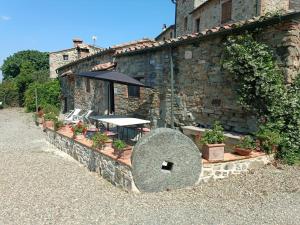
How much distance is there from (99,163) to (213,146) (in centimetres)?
270

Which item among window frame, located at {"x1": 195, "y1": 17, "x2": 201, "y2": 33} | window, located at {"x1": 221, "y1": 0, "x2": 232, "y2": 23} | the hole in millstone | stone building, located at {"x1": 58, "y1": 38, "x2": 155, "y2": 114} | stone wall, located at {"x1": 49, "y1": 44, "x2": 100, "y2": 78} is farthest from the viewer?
stone wall, located at {"x1": 49, "y1": 44, "x2": 100, "y2": 78}

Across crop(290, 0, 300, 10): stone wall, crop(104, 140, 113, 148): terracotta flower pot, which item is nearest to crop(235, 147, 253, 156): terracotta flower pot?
crop(104, 140, 113, 148): terracotta flower pot

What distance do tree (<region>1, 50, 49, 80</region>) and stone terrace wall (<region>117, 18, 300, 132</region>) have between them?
45.3m

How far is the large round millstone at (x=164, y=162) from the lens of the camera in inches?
220

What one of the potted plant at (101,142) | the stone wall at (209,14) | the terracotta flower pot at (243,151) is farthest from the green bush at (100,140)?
the stone wall at (209,14)

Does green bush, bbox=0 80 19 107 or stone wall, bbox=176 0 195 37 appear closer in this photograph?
stone wall, bbox=176 0 195 37

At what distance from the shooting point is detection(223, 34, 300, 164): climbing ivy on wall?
6809 mm

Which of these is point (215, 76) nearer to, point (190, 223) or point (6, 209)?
point (190, 223)

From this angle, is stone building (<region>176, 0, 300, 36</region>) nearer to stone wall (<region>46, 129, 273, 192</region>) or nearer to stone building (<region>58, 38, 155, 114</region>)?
stone building (<region>58, 38, 155, 114</region>)

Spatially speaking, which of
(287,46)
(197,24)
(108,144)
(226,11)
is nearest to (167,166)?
(108,144)

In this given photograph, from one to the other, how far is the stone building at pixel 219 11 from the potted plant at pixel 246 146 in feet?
14.6

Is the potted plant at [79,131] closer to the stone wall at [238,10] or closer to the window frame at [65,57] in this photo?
the stone wall at [238,10]

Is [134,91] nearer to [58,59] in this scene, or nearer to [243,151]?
[243,151]

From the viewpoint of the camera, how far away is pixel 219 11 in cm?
1641
